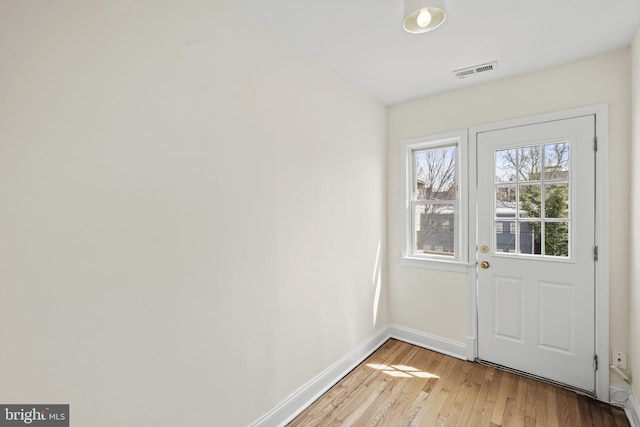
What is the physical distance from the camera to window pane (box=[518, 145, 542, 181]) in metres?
2.42

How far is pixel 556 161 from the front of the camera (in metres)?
2.34

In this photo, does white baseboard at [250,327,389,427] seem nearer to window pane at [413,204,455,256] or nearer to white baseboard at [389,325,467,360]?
white baseboard at [389,325,467,360]

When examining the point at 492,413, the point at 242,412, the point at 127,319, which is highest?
the point at 127,319

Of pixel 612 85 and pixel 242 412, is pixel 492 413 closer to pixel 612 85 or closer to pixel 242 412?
pixel 242 412

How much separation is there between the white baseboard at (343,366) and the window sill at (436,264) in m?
0.69

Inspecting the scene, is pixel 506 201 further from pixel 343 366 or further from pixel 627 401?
pixel 343 366

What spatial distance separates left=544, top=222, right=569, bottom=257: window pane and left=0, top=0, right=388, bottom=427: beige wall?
187 cm

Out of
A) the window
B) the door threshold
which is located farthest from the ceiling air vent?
the door threshold

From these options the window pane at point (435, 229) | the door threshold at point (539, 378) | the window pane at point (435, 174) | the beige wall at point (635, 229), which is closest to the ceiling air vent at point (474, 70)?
the window pane at point (435, 174)

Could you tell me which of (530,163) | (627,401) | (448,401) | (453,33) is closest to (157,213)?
(453,33)

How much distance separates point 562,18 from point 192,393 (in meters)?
3.00

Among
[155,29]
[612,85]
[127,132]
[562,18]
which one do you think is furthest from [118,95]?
[612,85]

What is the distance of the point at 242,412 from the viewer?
1671mm

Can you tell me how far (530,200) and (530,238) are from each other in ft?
1.06
